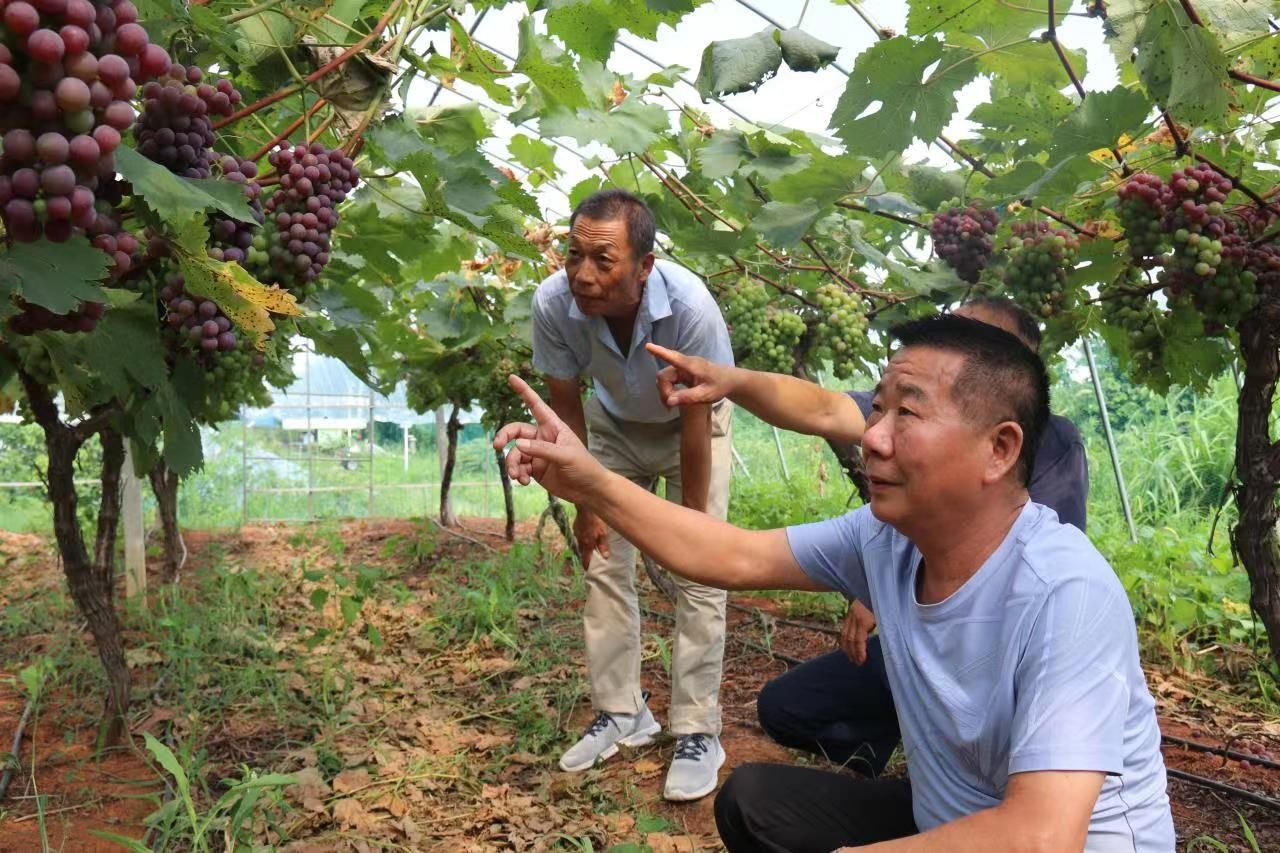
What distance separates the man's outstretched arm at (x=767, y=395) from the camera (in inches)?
89.7

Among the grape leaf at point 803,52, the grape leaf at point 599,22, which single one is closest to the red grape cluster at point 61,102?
the grape leaf at point 599,22

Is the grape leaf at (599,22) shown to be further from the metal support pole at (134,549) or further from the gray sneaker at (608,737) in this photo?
the metal support pole at (134,549)

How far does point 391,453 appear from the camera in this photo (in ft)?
52.2

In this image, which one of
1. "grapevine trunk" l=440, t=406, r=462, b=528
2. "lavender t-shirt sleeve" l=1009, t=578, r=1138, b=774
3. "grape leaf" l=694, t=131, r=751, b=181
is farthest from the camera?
"grapevine trunk" l=440, t=406, r=462, b=528

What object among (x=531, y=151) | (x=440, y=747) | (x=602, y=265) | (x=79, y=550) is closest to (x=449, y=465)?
(x=531, y=151)

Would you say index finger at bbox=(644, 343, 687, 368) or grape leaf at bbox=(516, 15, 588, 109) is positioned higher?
grape leaf at bbox=(516, 15, 588, 109)

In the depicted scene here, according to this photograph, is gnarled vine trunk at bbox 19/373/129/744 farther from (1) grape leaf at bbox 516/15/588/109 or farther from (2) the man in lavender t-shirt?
(2) the man in lavender t-shirt

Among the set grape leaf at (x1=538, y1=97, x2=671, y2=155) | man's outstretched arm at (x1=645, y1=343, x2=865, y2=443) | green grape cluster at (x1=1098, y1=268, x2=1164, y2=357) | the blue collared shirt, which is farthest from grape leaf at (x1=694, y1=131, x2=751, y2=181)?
green grape cluster at (x1=1098, y1=268, x2=1164, y2=357)

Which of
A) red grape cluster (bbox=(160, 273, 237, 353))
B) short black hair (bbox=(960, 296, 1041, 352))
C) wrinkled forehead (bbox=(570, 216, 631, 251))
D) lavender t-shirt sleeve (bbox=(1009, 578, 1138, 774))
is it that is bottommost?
lavender t-shirt sleeve (bbox=(1009, 578, 1138, 774))

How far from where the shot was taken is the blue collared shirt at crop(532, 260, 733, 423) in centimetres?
298

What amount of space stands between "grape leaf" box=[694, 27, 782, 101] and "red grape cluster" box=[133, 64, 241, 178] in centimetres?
106

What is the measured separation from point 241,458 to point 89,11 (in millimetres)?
13059

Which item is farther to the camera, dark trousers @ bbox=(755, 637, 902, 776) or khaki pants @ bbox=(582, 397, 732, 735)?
khaki pants @ bbox=(582, 397, 732, 735)

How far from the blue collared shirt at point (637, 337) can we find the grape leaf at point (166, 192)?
1694 mm
